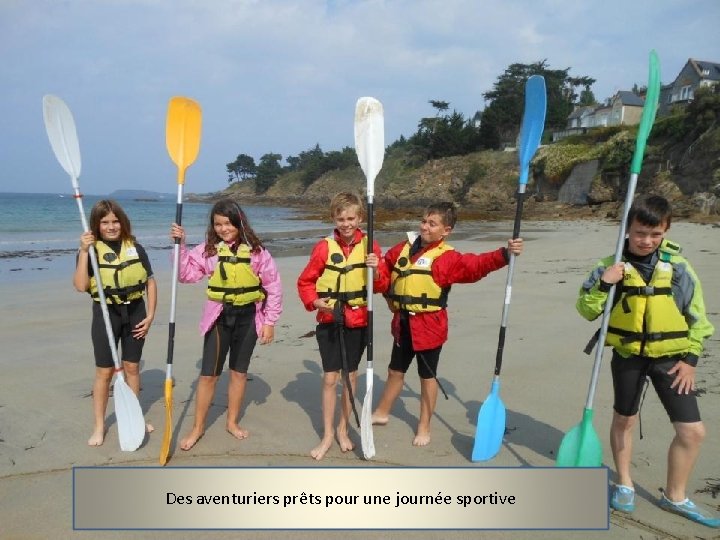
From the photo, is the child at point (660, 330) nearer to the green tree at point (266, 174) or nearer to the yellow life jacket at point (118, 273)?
the yellow life jacket at point (118, 273)

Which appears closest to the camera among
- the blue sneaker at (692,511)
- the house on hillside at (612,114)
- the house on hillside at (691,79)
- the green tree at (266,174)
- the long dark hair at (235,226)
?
the blue sneaker at (692,511)

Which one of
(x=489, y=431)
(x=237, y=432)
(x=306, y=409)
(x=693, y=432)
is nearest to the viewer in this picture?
(x=693, y=432)

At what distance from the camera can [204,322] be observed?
3.44 meters

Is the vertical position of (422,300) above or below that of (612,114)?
below

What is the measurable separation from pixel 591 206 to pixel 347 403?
3061cm

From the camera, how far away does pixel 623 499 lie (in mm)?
2693

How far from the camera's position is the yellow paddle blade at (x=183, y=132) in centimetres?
361

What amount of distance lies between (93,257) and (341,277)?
156 cm

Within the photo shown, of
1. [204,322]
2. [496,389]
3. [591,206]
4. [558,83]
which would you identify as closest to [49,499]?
[204,322]

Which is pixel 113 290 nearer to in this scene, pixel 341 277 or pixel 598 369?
pixel 341 277

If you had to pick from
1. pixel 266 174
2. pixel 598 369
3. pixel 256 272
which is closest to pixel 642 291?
pixel 598 369

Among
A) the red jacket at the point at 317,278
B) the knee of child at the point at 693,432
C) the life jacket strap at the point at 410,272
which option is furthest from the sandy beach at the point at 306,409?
the life jacket strap at the point at 410,272

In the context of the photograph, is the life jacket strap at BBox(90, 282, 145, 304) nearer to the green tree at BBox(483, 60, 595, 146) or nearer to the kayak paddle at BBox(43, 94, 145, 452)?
the kayak paddle at BBox(43, 94, 145, 452)

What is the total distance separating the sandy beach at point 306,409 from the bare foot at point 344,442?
4cm
